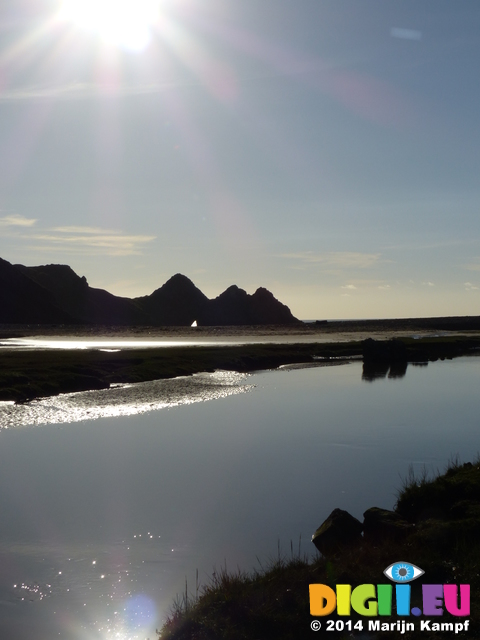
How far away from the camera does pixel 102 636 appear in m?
10.3

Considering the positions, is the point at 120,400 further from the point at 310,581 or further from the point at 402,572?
the point at 402,572

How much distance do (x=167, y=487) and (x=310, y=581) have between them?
9.40 metres

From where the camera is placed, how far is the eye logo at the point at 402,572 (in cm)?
1041

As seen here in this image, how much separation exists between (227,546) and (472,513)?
5.94 meters

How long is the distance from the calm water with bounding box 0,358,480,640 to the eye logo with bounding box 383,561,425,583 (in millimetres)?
3715

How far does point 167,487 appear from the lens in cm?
1917

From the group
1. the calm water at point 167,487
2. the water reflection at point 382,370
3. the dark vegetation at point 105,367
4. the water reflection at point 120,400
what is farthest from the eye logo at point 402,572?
the water reflection at point 382,370

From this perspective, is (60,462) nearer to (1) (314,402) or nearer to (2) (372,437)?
(2) (372,437)

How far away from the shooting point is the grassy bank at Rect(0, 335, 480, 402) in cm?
4172

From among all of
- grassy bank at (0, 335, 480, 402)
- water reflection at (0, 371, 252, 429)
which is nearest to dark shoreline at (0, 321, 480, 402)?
grassy bank at (0, 335, 480, 402)

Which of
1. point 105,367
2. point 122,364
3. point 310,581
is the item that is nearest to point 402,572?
point 310,581

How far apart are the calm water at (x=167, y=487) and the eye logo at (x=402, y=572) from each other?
371 cm

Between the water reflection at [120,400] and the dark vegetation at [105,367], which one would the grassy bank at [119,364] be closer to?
the dark vegetation at [105,367]

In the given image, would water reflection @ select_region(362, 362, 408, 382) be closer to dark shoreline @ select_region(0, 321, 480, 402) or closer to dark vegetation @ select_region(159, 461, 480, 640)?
dark shoreline @ select_region(0, 321, 480, 402)
